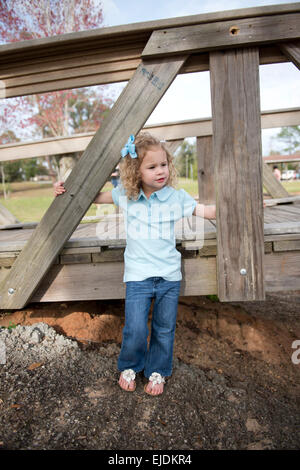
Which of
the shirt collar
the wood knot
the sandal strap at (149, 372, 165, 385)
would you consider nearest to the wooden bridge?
the wood knot

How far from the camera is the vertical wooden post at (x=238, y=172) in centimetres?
188

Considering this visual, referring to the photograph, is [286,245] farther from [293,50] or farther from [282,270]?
[293,50]

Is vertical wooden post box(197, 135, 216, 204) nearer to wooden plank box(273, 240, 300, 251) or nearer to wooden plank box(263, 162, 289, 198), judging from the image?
wooden plank box(263, 162, 289, 198)

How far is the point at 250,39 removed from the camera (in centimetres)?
180

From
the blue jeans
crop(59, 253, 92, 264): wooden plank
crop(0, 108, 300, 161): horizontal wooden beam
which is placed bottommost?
the blue jeans

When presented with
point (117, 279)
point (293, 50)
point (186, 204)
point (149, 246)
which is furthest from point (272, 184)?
point (149, 246)

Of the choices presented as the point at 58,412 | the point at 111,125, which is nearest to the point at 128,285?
the point at 58,412

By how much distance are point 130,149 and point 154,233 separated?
0.52 m

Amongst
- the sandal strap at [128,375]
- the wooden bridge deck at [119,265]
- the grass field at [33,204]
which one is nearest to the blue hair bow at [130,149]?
the wooden bridge deck at [119,265]

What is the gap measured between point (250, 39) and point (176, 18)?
437 mm

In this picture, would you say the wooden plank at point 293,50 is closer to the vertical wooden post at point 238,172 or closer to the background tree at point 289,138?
the vertical wooden post at point 238,172

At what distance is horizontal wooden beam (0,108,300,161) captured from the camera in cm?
396

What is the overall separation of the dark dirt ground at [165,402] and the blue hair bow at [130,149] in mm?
1450

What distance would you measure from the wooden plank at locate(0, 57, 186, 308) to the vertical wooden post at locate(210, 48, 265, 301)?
0.32 meters
